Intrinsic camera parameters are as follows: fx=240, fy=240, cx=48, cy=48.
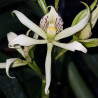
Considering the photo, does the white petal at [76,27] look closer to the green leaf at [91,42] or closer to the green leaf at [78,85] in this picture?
the green leaf at [91,42]

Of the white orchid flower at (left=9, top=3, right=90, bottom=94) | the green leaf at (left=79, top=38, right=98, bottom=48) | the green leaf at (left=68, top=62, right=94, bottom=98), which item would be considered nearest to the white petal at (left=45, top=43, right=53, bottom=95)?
the white orchid flower at (left=9, top=3, right=90, bottom=94)

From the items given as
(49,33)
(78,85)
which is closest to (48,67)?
(49,33)

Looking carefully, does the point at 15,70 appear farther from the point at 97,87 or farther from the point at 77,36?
the point at 97,87

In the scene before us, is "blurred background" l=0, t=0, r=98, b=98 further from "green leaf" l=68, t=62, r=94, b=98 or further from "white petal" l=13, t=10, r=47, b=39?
"white petal" l=13, t=10, r=47, b=39

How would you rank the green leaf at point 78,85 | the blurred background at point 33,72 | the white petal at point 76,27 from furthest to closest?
the green leaf at point 78,85
the blurred background at point 33,72
the white petal at point 76,27

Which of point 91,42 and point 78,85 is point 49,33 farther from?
point 78,85

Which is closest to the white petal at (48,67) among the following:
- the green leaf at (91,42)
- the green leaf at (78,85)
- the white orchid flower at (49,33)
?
the white orchid flower at (49,33)

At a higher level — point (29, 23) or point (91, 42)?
point (29, 23)
